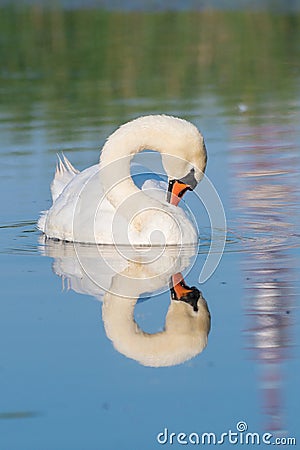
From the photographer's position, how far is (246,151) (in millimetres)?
13656

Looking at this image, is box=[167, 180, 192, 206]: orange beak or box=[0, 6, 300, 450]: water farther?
box=[167, 180, 192, 206]: orange beak

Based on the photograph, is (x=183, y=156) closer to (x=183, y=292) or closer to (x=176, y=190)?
(x=176, y=190)

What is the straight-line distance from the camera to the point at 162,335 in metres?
7.09

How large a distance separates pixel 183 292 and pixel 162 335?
3.49 feet

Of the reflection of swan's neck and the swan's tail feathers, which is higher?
the reflection of swan's neck

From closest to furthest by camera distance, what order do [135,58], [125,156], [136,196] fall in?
[136,196] < [125,156] < [135,58]

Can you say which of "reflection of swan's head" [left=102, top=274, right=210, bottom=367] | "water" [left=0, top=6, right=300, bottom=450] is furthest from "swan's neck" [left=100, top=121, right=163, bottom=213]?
"reflection of swan's head" [left=102, top=274, right=210, bottom=367]

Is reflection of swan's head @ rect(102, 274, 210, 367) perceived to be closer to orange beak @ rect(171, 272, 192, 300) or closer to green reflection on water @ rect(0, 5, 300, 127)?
orange beak @ rect(171, 272, 192, 300)

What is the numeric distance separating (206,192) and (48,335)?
4.11 metres

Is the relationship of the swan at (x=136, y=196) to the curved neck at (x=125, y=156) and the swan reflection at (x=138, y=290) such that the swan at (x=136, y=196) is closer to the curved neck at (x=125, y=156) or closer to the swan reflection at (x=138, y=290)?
the curved neck at (x=125, y=156)

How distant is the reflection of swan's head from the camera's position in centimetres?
678

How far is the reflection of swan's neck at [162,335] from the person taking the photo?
22.2 feet

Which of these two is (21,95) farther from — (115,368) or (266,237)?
(115,368)

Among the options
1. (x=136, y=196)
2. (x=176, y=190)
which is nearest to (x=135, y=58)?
(x=136, y=196)
